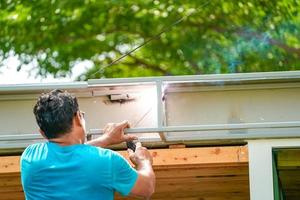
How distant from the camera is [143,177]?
3.64 meters

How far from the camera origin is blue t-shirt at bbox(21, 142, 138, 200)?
141 inches

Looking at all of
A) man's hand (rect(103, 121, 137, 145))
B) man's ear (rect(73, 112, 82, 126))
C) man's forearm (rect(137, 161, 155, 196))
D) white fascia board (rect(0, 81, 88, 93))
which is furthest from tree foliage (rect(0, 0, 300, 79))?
man's ear (rect(73, 112, 82, 126))

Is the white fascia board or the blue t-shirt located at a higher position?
the white fascia board

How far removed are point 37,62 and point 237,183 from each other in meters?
12.0

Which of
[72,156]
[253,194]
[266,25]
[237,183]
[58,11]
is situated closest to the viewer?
[72,156]

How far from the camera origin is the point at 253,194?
4746mm

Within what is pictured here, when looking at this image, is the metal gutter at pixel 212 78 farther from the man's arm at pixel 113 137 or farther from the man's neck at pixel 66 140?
the man's neck at pixel 66 140

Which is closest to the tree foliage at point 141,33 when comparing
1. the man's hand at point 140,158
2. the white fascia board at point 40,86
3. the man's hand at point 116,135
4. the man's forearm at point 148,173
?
the white fascia board at point 40,86

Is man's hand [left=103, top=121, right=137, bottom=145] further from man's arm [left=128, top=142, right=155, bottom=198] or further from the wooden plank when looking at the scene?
the wooden plank

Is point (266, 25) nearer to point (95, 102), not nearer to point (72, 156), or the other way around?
point (95, 102)

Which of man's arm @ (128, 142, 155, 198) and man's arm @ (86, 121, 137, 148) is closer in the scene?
man's arm @ (128, 142, 155, 198)

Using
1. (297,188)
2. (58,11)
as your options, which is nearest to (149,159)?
(297,188)

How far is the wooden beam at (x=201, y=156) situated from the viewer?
4781 mm

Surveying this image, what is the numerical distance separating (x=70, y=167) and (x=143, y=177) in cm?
35
